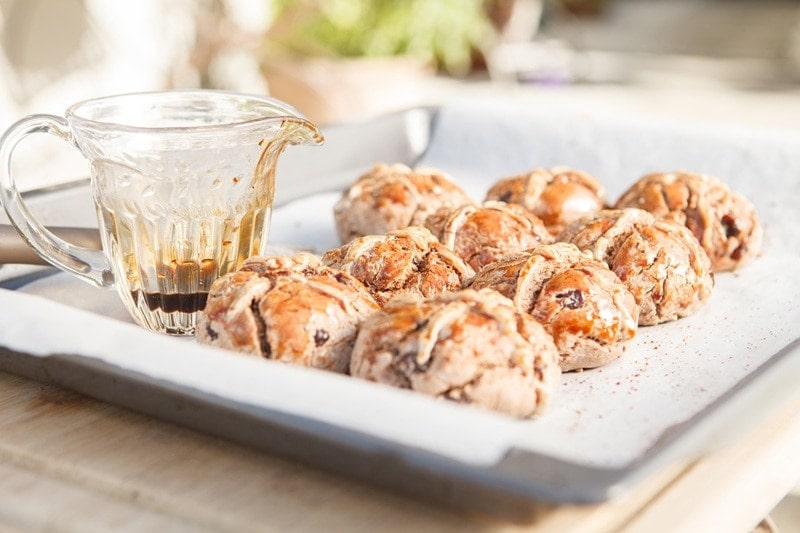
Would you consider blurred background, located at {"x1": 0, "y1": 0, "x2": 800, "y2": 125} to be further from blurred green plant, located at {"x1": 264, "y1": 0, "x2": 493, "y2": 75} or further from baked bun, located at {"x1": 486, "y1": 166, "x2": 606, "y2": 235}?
baked bun, located at {"x1": 486, "y1": 166, "x2": 606, "y2": 235}

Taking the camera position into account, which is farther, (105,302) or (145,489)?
(105,302)

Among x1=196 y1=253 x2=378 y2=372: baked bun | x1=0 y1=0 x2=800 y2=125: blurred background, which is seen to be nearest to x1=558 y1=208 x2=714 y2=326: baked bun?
x1=196 y1=253 x2=378 y2=372: baked bun

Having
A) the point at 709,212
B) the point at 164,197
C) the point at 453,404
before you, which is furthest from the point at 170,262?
the point at 709,212

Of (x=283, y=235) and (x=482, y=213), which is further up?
(x=482, y=213)

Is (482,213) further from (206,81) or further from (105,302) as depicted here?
(206,81)

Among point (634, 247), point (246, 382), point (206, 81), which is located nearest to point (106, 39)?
point (206, 81)

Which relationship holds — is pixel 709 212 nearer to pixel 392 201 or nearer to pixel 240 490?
pixel 392 201
